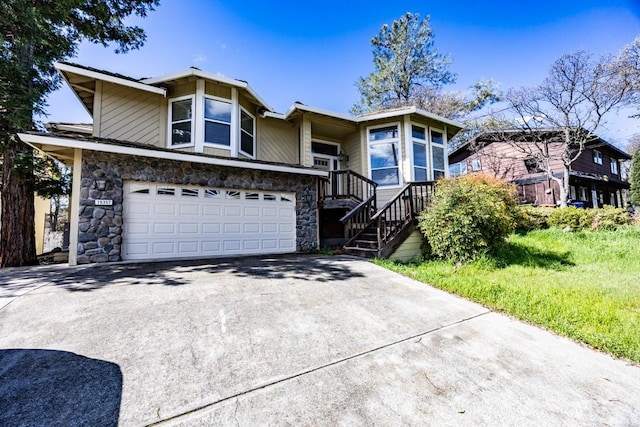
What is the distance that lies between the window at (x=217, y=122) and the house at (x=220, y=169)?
0.10 feet

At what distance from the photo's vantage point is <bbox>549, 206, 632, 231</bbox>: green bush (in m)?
8.48

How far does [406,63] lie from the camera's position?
1780cm

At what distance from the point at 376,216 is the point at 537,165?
1468cm

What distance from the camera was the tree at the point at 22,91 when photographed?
6160 millimetres

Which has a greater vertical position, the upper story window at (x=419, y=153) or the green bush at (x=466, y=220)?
the upper story window at (x=419, y=153)

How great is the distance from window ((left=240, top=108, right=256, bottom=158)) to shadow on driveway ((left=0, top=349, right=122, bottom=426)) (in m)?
7.00

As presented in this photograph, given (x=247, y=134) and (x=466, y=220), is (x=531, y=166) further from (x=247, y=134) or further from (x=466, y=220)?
(x=247, y=134)

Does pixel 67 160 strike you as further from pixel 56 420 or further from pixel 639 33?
pixel 639 33

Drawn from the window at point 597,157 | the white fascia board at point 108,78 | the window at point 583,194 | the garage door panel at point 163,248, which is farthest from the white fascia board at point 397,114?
the window at point 597,157

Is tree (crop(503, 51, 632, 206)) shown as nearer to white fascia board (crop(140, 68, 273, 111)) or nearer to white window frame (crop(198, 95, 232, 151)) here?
white fascia board (crop(140, 68, 273, 111))

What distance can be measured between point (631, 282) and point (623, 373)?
134 inches

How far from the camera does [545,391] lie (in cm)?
194

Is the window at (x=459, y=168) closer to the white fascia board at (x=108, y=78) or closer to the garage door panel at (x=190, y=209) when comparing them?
the garage door panel at (x=190, y=209)

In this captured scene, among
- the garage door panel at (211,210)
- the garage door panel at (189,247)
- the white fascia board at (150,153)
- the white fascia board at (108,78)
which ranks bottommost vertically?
the garage door panel at (189,247)
